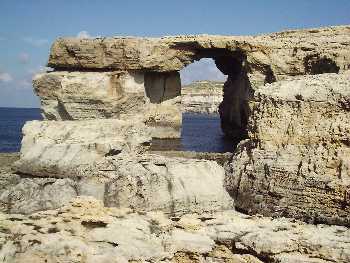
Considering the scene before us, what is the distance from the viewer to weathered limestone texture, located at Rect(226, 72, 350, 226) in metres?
13.4

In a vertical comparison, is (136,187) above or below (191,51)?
below

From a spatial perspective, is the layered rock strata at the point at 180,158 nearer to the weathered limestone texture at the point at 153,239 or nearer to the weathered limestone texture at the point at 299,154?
the weathered limestone texture at the point at 299,154

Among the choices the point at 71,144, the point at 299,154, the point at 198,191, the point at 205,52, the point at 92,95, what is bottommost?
the point at 198,191

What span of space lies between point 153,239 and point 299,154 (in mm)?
5503

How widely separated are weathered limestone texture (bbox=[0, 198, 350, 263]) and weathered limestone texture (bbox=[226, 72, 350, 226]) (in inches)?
37.8

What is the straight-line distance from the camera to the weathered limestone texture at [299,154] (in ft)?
Result: 43.9

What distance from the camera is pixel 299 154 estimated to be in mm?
14250

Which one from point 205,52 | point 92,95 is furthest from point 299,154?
point 205,52

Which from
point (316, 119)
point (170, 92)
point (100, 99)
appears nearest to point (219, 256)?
point (316, 119)

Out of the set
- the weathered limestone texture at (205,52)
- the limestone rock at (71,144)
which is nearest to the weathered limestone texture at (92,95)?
the weathered limestone texture at (205,52)

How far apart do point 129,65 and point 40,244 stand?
20.0 m

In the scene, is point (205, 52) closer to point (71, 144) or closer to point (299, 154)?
point (71, 144)

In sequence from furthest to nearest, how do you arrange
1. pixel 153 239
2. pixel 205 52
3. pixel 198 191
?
pixel 205 52 < pixel 198 191 < pixel 153 239

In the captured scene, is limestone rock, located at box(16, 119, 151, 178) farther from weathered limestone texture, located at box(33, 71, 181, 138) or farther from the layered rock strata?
weathered limestone texture, located at box(33, 71, 181, 138)
